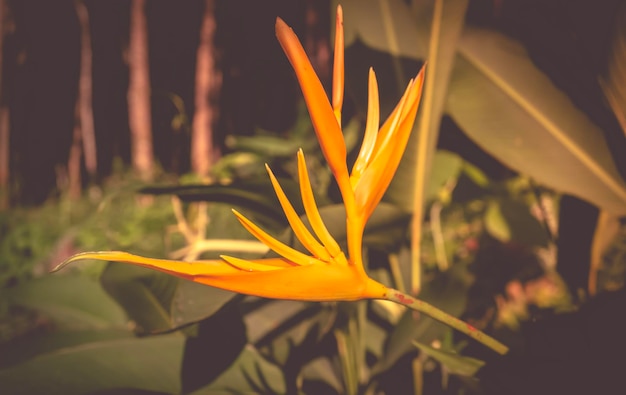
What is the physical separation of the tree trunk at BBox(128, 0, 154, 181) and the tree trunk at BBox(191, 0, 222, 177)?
1.02 feet

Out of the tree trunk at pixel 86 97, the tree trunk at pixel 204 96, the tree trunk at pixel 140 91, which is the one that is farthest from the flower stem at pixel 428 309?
the tree trunk at pixel 86 97

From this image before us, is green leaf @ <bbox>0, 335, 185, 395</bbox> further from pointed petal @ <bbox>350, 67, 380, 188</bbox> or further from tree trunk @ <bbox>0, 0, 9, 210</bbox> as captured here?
tree trunk @ <bbox>0, 0, 9, 210</bbox>

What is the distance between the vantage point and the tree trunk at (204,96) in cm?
303

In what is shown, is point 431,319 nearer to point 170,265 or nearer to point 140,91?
point 170,265

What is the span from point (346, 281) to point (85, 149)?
4.03m

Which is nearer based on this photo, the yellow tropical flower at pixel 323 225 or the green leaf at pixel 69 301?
the yellow tropical flower at pixel 323 225

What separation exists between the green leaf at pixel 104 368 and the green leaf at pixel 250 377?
43mm

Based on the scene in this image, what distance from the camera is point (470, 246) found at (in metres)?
0.91

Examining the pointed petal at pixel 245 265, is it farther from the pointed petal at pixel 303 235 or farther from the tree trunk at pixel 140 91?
the tree trunk at pixel 140 91

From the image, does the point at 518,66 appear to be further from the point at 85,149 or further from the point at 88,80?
the point at 85,149

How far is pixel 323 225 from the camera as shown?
26cm

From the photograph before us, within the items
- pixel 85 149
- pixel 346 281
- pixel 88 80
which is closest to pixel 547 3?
pixel 346 281

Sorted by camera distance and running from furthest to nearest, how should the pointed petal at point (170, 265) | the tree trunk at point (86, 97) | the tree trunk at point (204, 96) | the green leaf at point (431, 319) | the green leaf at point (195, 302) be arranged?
the tree trunk at point (86, 97)
the tree trunk at point (204, 96)
the green leaf at point (431, 319)
the green leaf at point (195, 302)
the pointed petal at point (170, 265)

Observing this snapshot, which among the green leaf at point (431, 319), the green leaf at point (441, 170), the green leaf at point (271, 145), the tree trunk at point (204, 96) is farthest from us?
the tree trunk at point (204, 96)
